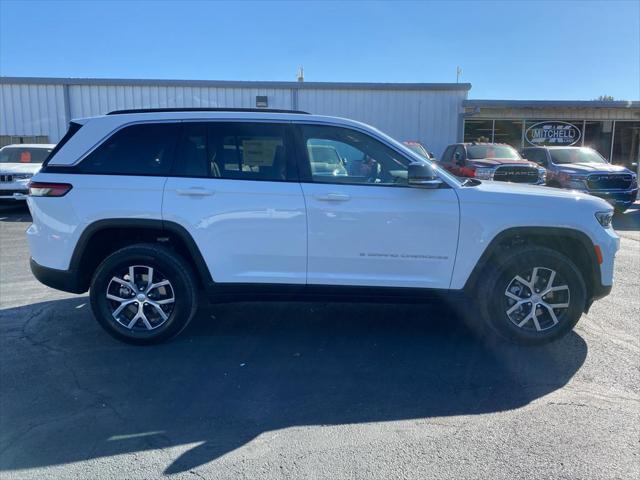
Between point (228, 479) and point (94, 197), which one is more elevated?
point (94, 197)

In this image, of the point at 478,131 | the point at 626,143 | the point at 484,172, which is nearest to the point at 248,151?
the point at 484,172

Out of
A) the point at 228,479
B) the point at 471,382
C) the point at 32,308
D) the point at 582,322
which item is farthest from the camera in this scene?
the point at 32,308

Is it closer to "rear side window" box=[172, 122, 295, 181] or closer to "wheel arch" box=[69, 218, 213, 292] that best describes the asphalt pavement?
"wheel arch" box=[69, 218, 213, 292]

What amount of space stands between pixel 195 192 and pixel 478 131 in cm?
1868

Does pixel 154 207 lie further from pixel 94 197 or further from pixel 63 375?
pixel 63 375

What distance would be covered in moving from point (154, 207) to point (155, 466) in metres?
2.14

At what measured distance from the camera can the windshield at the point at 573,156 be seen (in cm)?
1432

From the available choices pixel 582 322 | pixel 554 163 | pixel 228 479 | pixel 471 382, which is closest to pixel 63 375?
pixel 228 479

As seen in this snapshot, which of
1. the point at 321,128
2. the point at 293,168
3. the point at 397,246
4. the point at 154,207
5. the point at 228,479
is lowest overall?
the point at 228,479

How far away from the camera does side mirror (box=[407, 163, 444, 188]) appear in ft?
13.4

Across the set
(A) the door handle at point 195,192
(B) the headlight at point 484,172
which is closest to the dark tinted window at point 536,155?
(B) the headlight at point 484,172

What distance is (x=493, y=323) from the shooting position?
14.3ft

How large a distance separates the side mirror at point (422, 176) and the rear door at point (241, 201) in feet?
2.98

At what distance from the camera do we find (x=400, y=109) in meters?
19.5
